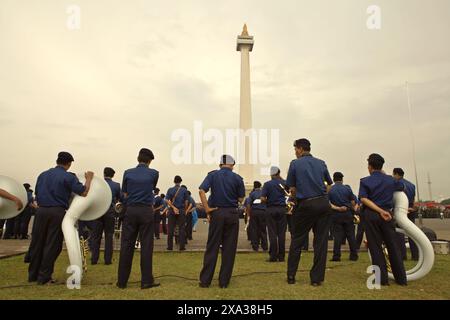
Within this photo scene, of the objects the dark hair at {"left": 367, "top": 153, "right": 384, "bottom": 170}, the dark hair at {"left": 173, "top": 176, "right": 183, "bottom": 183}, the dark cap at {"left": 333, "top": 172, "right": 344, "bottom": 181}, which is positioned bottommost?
the dark hair at {"left": 367, "top": 153, "right": 384, "bottom": 170}

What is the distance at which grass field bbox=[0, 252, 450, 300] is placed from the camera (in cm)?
486

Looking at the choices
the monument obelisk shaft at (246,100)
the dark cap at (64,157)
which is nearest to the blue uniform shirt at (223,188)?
the dark cap at (64,157)

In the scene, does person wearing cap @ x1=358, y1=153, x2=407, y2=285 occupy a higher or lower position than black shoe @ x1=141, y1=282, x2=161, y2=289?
higher

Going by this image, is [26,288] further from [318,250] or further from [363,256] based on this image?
[363,256]

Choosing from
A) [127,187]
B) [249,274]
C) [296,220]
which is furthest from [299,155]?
[127,187]

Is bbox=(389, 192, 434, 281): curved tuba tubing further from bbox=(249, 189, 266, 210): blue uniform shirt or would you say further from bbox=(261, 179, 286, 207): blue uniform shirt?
bbox=(249, 189, 266, 210): blue uniform shirt

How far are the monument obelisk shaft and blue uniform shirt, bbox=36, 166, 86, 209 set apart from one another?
3426 cm

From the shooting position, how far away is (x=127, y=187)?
568cm

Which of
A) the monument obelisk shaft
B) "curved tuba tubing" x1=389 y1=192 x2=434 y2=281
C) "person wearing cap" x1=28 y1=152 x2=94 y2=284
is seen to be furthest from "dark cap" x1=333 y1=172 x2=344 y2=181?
the monument obelisk shaft

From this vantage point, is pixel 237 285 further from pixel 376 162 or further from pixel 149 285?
pixel 376 162

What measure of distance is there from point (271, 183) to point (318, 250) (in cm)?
311

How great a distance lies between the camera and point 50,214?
5.75 meters

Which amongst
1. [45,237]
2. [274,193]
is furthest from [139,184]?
[274,193]
